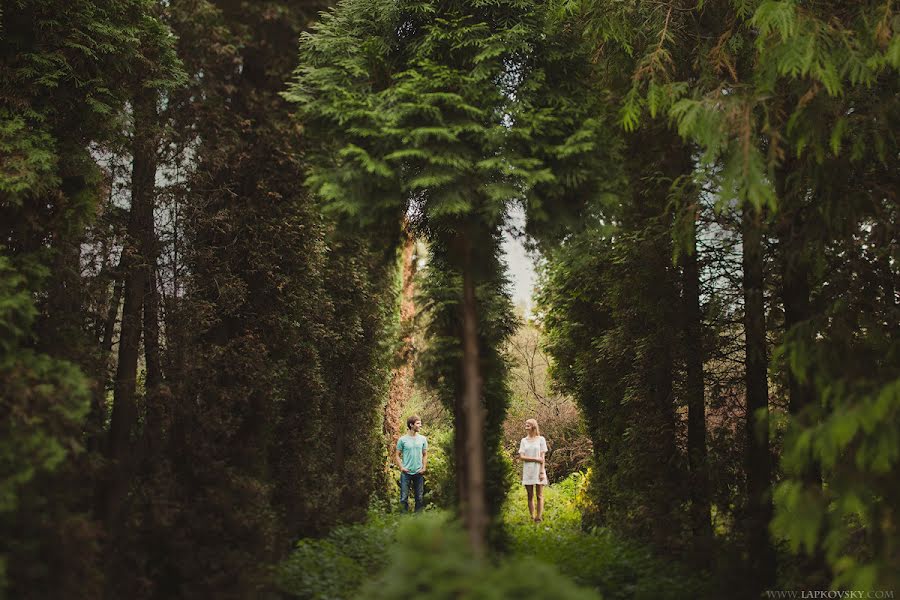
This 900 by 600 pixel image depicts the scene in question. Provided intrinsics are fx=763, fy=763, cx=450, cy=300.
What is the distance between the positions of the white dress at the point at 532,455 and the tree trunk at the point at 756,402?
5450 mm

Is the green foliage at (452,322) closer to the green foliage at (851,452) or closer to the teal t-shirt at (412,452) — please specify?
the green foliage at (851,452)

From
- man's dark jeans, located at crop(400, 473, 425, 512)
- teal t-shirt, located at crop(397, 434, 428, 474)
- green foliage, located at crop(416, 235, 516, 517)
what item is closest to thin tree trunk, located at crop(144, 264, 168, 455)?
green foliage, located at crop(416, 235, 516, 517)

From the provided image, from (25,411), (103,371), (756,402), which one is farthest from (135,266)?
(756,402)

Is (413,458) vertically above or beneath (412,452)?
beneath

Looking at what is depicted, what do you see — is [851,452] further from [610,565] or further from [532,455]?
[532,455]

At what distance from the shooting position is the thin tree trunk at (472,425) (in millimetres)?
6336

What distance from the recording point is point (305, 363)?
11180 mm

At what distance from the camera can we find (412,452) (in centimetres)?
1355

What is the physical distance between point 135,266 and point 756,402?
23.8 feet

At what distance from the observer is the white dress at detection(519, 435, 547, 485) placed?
1393 centimetres

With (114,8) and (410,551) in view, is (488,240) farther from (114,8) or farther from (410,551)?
(114,8)

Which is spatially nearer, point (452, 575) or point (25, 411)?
point (452, 575)

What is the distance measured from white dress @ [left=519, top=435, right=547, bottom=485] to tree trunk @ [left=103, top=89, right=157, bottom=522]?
744 centimetres

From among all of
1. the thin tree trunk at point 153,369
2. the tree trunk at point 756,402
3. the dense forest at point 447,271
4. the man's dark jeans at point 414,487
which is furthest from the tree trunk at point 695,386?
the thin tree trunk at point 153,369
